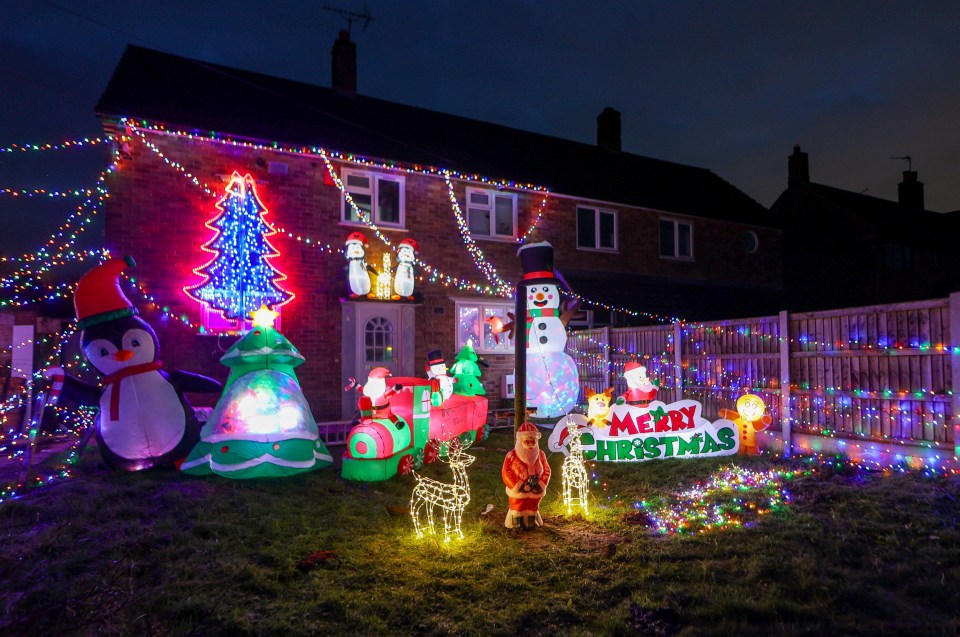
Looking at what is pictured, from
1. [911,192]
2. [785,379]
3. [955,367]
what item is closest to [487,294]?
[785,379]

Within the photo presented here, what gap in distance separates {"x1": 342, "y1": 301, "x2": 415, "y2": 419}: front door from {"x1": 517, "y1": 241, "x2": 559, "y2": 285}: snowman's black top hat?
2907 millimetres

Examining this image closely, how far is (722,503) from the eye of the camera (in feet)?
19.1

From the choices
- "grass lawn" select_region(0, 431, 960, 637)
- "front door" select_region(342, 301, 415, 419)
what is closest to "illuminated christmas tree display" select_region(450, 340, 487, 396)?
"front door" select_region(342, 301, 415, 419)

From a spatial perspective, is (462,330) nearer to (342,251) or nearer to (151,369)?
(342,251)

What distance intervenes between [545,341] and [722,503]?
18.1ft

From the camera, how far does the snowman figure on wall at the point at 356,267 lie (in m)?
11.4

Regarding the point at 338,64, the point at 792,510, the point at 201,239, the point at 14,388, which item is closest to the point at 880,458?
the point at 792,510

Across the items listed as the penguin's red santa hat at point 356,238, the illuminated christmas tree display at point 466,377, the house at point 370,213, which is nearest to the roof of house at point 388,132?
the house at point 370,213

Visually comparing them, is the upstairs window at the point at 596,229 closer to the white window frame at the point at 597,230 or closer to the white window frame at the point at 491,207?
the white window frame at the point at 597,230

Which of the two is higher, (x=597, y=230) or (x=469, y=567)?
(x=597, y=230)

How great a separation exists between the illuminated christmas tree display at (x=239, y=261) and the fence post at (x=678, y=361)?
7233mm

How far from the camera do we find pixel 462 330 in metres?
13.2

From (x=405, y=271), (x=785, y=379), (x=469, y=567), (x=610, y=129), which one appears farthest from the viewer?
(x=610, y=129)

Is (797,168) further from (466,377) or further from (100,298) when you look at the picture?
(100,298)
